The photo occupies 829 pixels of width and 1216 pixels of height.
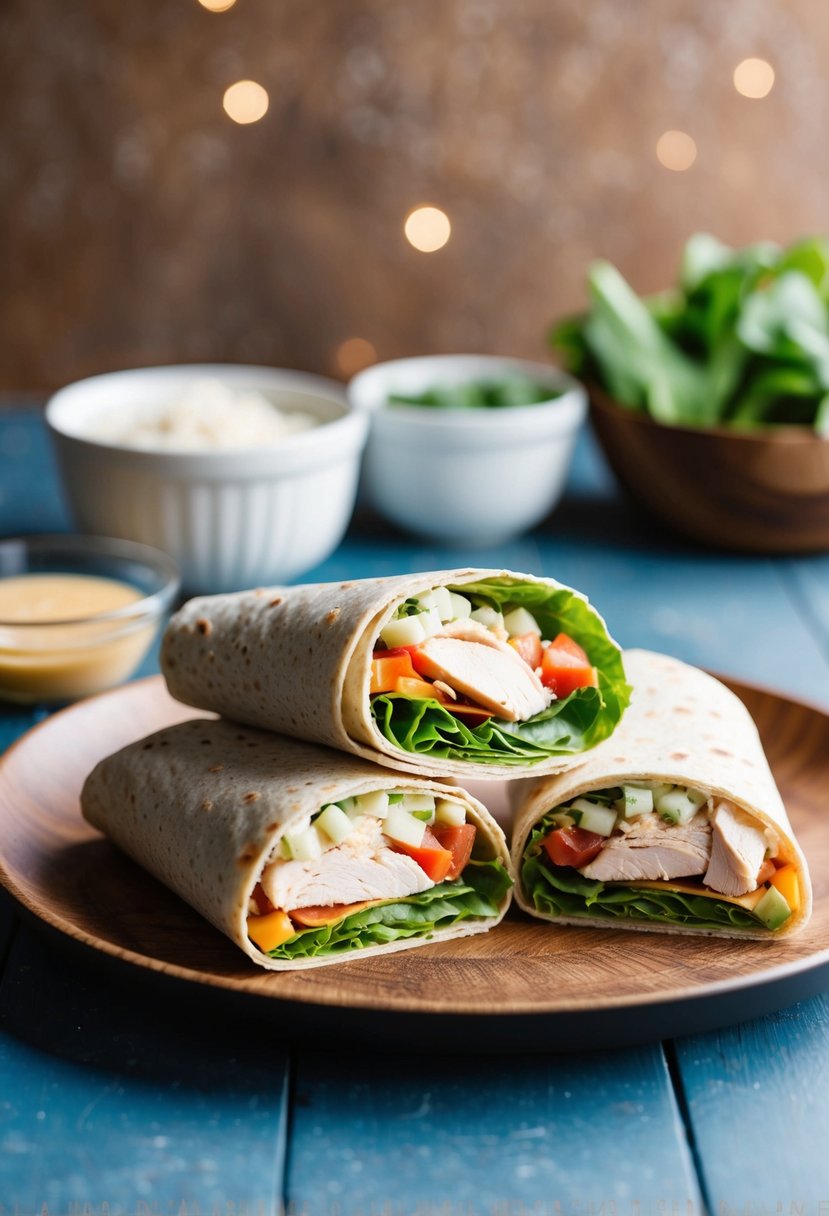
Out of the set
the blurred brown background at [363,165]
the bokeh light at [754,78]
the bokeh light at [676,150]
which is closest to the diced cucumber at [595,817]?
the blurred brown background at [363,165]

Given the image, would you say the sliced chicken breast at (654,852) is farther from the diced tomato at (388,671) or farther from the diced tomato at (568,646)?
the diced tomato at (388,671)

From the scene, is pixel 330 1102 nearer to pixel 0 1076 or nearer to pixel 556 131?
pixel 0 1076

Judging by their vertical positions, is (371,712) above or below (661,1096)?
above

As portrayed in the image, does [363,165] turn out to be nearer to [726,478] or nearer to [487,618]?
[726,478]

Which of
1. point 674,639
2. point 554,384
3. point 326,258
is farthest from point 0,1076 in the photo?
point 326,258

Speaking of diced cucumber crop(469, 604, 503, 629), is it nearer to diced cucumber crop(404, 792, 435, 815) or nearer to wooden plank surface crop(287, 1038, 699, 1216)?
diced cucumber crop(404, 792, 435, 815)

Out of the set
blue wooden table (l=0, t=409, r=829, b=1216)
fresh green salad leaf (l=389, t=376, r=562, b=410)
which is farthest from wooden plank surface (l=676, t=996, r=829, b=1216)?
fresh green salad leaf (l=389, t=376, r=562, b=410)

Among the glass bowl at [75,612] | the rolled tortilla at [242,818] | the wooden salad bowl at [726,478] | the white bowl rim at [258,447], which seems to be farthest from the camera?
the wooden salad bowl at [726,478]
